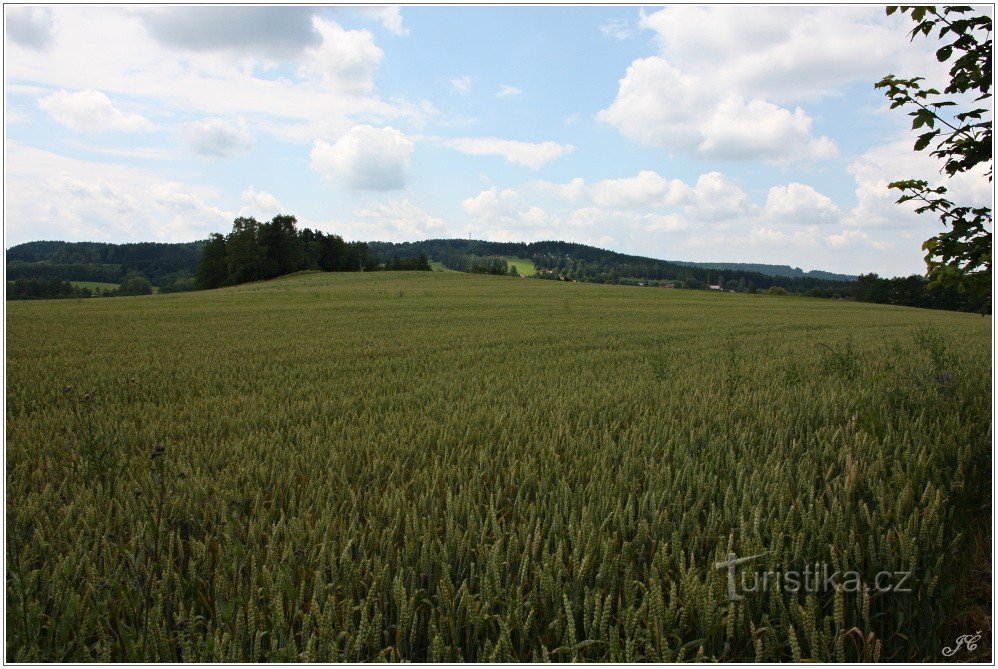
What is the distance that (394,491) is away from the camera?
278 cm

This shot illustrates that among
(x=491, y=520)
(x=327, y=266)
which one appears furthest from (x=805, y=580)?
(x=327, y=266)

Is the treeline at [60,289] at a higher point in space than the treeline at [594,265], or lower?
lower

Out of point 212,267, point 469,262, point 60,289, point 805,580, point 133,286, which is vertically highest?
point 469,262

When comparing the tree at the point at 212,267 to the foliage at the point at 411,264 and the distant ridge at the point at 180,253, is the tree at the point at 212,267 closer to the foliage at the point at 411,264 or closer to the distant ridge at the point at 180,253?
the distant ridge at the point at 180,253

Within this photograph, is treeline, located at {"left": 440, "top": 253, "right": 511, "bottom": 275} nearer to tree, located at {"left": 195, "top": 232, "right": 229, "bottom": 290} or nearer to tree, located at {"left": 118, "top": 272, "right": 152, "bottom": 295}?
tree, located at {"left": 195, "top": 232, "right": 229, "bottom": 290}

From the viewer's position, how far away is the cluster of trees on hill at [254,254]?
250 feet

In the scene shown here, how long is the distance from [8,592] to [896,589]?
3300 millimetres

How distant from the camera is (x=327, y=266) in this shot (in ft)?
301

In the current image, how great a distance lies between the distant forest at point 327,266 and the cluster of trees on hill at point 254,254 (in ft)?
0.43

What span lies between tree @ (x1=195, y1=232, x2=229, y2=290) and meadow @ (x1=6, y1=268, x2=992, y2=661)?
273 feet

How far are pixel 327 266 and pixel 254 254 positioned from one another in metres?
16.4

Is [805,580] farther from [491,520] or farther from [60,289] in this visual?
[60,289]

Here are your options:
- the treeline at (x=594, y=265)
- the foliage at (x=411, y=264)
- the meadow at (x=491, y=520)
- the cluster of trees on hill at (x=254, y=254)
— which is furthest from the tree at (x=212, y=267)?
the meadow at (x=491, y=520)

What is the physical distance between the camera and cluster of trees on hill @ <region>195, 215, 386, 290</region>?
7606 centimetres
